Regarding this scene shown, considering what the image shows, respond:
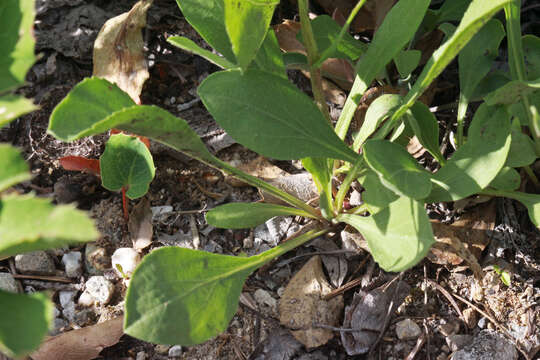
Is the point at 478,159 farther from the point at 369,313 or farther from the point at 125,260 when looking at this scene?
the point at 125,260

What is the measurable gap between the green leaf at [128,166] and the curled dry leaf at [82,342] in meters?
0.33

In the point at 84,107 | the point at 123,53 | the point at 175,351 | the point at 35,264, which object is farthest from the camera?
the point at 123,53

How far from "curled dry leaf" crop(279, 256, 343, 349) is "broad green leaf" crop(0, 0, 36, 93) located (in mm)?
847

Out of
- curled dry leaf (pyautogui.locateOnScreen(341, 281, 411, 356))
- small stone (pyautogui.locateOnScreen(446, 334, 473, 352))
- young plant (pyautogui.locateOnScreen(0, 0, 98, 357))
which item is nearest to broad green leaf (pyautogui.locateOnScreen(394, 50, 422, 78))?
curled dry leaf (pyautogui.locateOnScreen(341, 281, 411, 356))

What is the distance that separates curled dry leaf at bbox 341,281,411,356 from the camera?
1.22 m

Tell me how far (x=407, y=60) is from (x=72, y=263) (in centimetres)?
103

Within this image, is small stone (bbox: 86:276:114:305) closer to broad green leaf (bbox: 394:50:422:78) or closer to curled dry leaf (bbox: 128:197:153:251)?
curled dry leaf (bbox: 128:197:153:251)

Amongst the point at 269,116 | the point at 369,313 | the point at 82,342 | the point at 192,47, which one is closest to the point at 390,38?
the point at 269,116

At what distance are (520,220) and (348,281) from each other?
484mm

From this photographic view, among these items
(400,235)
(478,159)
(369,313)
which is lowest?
(369,313)

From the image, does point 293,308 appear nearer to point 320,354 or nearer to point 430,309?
point 320,354

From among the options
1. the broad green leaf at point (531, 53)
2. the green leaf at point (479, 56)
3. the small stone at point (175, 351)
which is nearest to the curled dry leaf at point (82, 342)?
the small stone at point (175, 351)

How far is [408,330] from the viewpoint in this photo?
124cm

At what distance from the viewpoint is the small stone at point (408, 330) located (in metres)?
1.23
